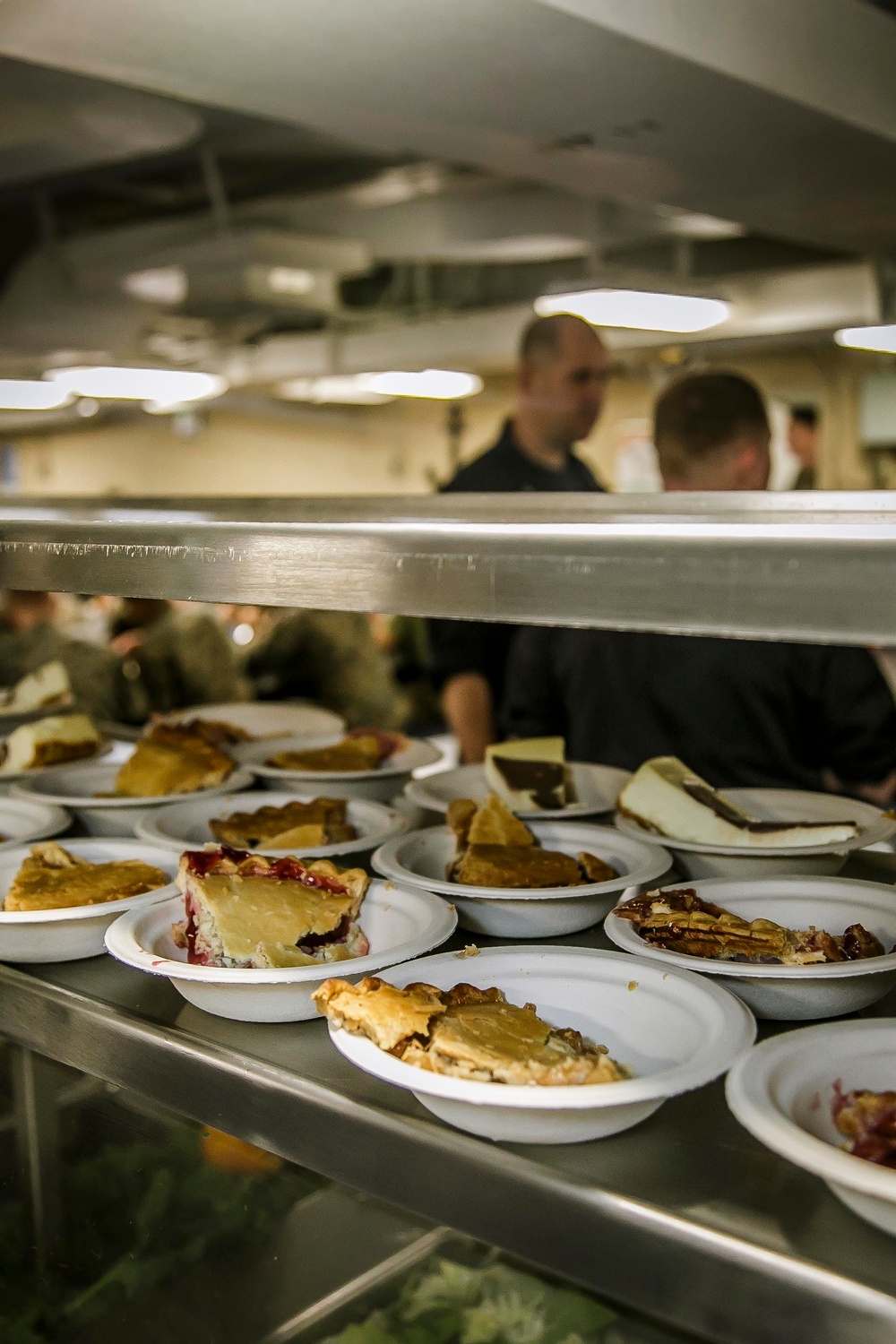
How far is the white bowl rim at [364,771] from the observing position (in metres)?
2.01

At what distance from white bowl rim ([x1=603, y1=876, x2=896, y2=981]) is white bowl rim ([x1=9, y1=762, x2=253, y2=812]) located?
0.84 m

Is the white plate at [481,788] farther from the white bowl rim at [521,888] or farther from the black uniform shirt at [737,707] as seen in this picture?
the black uniform shirt at [737,707]

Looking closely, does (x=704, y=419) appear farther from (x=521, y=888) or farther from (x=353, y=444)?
(x=353, y=444)

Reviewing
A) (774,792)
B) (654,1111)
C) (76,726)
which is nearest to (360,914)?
(654,1111)

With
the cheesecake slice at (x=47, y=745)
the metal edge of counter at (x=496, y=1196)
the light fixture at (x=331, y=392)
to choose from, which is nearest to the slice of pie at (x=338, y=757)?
the cheesecake slice at (x=47, y=745)

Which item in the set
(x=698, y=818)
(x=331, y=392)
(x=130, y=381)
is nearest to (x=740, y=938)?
(x=698, y=818)

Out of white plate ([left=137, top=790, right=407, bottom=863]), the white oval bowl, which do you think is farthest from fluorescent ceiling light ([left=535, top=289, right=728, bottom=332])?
white plate ([left=137, top=790, right=407, bottom=863])

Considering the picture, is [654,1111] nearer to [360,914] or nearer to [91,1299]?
[360,914]

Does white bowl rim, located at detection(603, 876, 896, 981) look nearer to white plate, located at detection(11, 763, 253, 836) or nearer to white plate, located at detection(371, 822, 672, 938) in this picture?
white plate, located at detection(371, 822, 672, 938)

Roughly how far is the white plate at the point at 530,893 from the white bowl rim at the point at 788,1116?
41 centimetres

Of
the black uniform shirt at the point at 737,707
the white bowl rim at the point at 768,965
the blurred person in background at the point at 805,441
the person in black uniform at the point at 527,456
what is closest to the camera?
the white bowl rim at the point at 768,965

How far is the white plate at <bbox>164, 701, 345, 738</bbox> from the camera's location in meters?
2.64

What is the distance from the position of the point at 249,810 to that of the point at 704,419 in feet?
4.68

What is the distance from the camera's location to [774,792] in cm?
188
